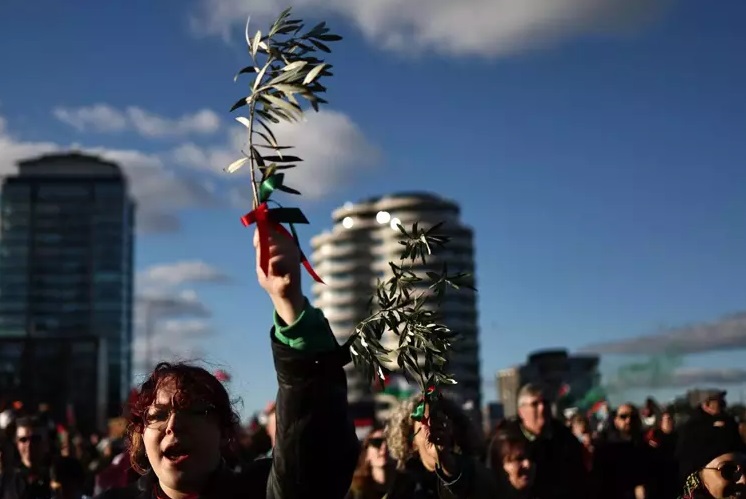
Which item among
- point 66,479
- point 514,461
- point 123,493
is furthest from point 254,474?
point 66,479

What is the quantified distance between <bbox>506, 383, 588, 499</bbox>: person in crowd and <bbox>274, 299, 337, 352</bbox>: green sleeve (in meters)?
5.69

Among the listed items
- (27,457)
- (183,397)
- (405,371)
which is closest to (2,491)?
(27,457)

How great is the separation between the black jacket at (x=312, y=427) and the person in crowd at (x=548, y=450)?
18.3ft

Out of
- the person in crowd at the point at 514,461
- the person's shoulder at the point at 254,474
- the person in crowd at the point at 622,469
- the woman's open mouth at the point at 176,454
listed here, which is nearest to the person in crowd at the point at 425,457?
the person in crowd at the point at 514,461

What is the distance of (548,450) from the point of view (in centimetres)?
776

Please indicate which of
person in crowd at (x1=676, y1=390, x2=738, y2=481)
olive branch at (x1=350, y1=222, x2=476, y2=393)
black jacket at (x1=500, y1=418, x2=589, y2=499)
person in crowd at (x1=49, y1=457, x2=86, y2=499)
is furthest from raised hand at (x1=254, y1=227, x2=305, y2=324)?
person in crowd at (x1=676, y1=390, x2=738, y2=481)

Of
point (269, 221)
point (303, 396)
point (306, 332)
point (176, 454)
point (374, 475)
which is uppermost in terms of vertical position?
point (269, 221)

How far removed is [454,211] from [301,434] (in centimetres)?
19084

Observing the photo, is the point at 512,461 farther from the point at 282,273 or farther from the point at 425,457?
the point at 282,273

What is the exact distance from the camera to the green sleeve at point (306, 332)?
2084 mm

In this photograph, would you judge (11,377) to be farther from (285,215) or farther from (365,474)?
(285,215)

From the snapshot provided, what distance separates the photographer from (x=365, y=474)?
7.12m

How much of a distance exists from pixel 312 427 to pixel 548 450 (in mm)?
5922

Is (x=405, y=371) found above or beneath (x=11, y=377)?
beneath
